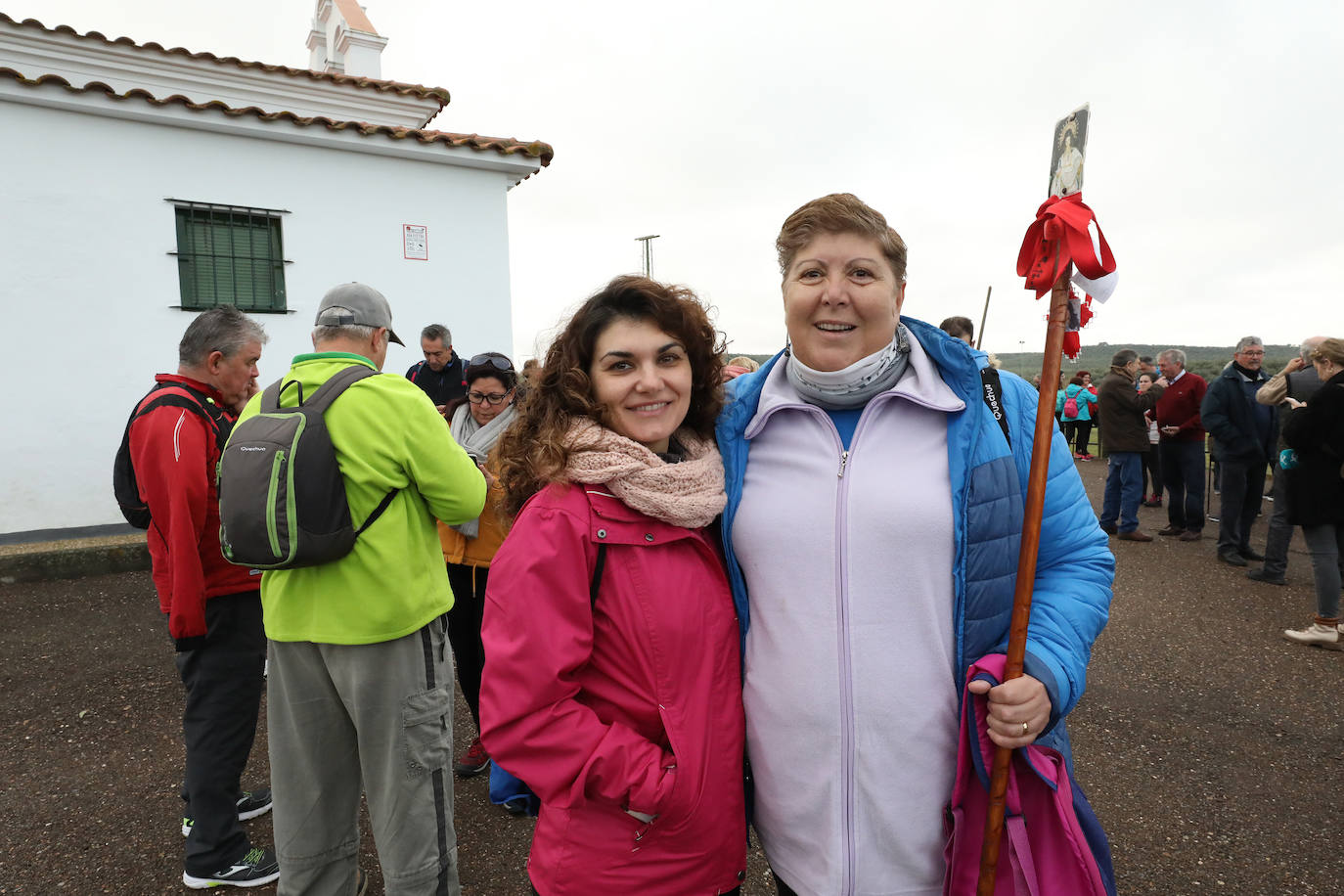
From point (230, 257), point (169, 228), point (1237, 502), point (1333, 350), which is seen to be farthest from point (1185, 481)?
point (169, 228)

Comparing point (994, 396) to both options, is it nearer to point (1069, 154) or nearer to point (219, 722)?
point (1069, 154)

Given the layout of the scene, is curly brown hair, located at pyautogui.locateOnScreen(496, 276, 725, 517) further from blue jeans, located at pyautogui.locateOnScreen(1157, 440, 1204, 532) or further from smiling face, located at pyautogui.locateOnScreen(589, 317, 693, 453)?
blue jeans, located at pyautogui.locateOnScreen(1157, 440, 1204, 532)

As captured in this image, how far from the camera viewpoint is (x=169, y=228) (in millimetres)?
7230

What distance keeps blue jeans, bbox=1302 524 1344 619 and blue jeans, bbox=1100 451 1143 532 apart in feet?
10.2

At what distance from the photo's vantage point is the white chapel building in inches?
267

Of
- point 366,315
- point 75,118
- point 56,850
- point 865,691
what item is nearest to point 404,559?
point 366,315

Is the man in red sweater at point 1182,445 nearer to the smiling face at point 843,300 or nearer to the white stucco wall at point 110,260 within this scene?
the smiling face at point 843,300

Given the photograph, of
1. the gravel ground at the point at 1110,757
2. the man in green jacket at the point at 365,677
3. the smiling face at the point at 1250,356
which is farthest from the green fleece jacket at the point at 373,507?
the smiling face at the point at 1250,356

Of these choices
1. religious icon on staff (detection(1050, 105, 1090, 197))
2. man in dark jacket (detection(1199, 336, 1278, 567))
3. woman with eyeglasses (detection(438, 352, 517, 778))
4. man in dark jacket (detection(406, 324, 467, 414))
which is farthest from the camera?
man in dark jacket (detection(1199, 336, 1278, 567))

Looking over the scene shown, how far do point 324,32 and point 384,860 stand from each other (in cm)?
1432

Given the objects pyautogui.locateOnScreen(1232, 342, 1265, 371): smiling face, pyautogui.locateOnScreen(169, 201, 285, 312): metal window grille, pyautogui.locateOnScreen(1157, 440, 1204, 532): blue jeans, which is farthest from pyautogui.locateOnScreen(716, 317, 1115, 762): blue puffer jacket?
pyautogui.locateOnScreen(1157, 440, 1204, 532): blue jeans

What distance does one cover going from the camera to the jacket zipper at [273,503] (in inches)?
83.3

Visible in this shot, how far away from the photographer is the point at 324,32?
41.4 ft

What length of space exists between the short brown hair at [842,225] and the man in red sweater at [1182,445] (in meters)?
8.03
